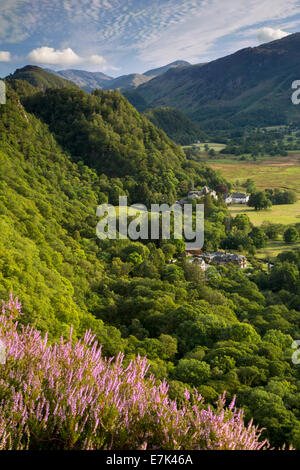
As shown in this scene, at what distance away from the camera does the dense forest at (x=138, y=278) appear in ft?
66.6

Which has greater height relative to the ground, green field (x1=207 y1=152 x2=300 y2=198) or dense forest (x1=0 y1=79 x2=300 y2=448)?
green field (x1=207 y1=152 x2=300 y2=198)

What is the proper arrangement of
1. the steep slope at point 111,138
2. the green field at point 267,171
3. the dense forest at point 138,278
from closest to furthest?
1. the dense forest at point 138,278
2. the steep slope at point 111,138
3. the green field at point 267,171

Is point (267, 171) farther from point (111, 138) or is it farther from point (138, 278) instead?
point (138, 278)

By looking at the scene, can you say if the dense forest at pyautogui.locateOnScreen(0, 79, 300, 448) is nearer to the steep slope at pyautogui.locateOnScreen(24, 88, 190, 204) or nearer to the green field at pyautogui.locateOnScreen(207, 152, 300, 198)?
the steep slope at pyautogui.locateOnScreen(24, 88, 190, 204)

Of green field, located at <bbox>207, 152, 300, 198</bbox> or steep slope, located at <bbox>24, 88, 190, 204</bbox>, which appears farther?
green field, located at <bbox>207, 152, 300, 198</bbox>

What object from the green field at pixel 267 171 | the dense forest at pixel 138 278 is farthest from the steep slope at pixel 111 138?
the green field at pixel 267 171

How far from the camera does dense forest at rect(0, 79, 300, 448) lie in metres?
20.3

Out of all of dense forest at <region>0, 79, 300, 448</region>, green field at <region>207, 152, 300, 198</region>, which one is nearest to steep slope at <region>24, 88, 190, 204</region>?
dense forest at <region>0, 79, 300, 448</region>

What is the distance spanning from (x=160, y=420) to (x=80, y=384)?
1807mm

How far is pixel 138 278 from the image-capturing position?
4069 cm

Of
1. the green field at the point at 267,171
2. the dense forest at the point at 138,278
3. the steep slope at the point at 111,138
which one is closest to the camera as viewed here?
the dense forest at the point at 138,278

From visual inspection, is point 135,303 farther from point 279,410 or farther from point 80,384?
point 80,384

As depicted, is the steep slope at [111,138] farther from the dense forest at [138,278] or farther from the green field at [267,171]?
the green field at [267,171]
